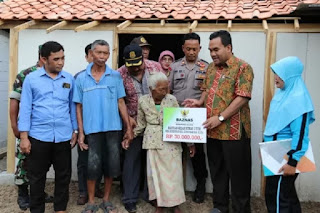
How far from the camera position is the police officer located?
448 centimetres

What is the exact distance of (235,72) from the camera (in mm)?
→ 3752

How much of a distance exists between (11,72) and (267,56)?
13.5 feet

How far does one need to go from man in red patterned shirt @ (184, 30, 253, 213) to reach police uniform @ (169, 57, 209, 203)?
1.74 feet

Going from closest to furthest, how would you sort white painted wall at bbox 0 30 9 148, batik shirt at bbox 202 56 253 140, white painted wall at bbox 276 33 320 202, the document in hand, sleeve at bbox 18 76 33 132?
the document in hand → sleeve at bbox 18 76 33 132 → batik shirt at bbox 202 56 253 140 → white painted wall at bbox 276 33 320 202 → white painted wall at bbox 0 30 9 148

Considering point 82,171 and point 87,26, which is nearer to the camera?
point 82,171

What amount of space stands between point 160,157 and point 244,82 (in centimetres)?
135

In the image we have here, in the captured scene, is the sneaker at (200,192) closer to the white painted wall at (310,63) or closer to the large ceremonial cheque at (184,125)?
the large ceremonial cheque at (184,125)

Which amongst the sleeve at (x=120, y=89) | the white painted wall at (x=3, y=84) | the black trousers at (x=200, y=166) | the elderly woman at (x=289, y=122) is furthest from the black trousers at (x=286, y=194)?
the white painted wall at (x=3, y=84)

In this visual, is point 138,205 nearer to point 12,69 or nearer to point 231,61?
point 231,61

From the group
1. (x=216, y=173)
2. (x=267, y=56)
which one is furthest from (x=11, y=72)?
(x=267, y=56)

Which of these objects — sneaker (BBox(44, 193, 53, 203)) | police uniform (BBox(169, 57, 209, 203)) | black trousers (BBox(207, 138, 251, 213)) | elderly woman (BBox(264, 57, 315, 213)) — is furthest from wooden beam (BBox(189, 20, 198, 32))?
sneaker (BBox(44, 193, 53, 203))

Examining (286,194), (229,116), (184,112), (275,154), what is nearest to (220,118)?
(229,116)

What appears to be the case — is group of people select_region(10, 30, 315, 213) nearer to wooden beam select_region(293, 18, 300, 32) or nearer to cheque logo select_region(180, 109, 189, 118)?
cheque logo select_region(180, 109, 189, 118)

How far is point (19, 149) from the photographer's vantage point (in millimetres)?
4430
